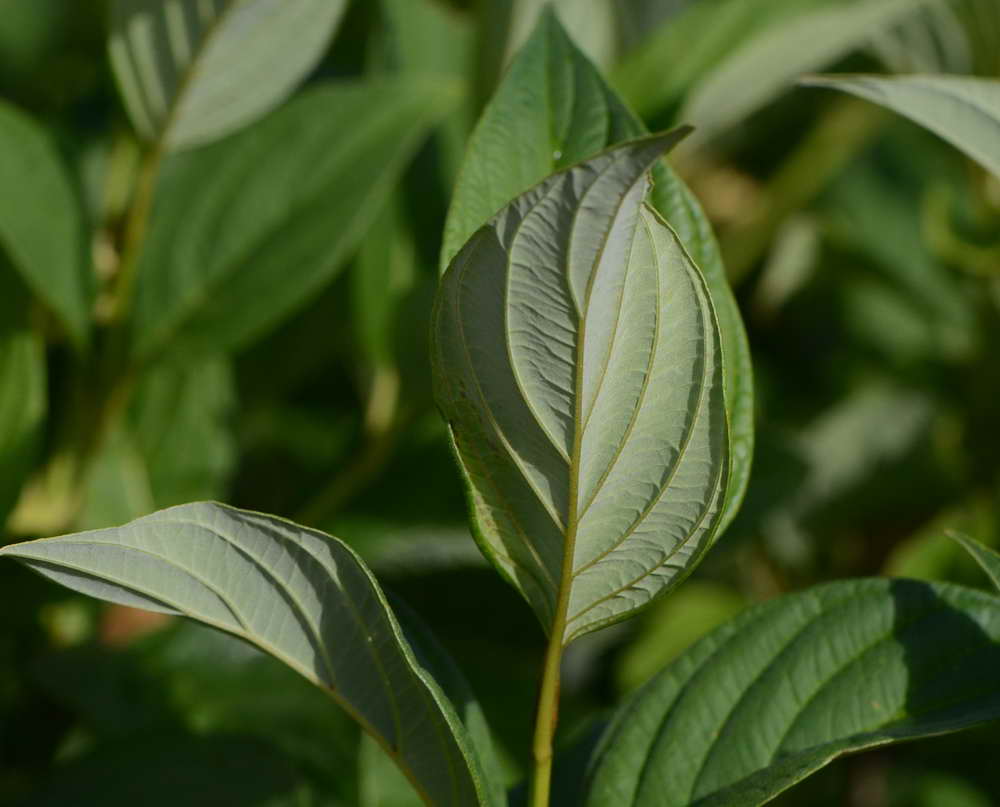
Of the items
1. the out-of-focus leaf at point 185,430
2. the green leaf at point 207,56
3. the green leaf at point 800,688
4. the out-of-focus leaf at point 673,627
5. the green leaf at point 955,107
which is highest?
the green leaf at point 207,56

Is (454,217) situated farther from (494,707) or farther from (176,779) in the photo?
(494,707)

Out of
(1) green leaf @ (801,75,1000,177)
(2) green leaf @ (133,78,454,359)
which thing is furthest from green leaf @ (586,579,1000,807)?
(2) green leaf @ (133,78,454,359)

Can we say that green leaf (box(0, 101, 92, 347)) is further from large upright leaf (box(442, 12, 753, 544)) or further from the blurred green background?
large upright leaf (box(442, 12, 753, 544))

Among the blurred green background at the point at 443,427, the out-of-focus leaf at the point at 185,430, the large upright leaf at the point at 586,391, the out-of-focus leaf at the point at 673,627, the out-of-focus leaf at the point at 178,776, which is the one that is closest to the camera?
the large upright leaf at the point at 586,391

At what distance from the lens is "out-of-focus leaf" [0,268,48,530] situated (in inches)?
29.4

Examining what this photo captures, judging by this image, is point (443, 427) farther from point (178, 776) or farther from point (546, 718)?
point (546, 718)

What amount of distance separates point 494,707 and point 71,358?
0.45 meters

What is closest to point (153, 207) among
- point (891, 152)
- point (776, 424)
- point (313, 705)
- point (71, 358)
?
point (71, 358)

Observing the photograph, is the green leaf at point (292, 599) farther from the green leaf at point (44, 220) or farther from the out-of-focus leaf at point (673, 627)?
the out-of-focus leaf at point (673, 627)

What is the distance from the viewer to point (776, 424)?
1.17 metres

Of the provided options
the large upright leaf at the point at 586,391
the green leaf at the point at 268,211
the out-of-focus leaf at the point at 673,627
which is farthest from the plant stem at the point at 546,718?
the out-of-focus leaf at the point at 673,627

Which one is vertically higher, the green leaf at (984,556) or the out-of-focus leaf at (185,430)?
the out-of-focus leaf at (185,430)

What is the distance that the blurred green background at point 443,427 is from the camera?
2.43 ft

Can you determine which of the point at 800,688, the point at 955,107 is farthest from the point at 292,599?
the point at 955,107
